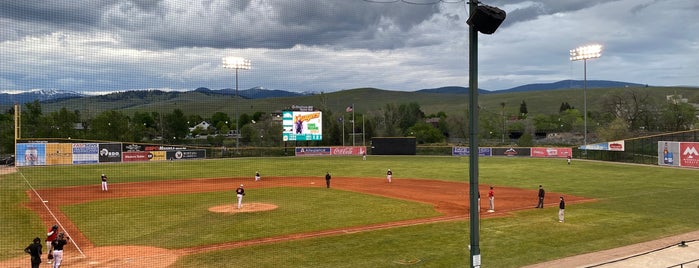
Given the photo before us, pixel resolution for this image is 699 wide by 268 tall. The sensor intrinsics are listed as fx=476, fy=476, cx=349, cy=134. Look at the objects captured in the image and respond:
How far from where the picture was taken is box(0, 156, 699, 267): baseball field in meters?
15.8

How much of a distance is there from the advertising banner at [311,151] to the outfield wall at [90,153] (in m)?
13.8

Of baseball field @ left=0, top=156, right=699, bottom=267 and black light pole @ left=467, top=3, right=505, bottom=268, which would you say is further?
baseball field @ left=0, top=156, right=699, bottom=267

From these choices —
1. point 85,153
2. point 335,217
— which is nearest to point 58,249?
point 335,217

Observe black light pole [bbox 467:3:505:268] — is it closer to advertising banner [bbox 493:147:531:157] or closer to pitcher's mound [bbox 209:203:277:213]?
pitcher's mound [bbox 209:203:277:213]

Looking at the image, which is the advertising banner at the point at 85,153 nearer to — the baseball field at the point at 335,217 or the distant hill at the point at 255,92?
the baseball field at the point at 335,217

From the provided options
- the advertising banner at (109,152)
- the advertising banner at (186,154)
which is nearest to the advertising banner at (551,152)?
the advertising banner at (186,154)

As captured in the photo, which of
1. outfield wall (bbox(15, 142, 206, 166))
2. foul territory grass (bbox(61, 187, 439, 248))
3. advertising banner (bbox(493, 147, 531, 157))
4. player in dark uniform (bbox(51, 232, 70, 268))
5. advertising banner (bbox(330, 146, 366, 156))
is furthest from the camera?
advertising banner (bbox(330, 146, 366, 156))

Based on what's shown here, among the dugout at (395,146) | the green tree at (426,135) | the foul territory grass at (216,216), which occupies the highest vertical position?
the green tree at (426,135)

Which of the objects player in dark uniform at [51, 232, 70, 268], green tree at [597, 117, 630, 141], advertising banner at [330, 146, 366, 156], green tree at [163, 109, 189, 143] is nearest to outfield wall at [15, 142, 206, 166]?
green tree at [163, 109, 189, 143]

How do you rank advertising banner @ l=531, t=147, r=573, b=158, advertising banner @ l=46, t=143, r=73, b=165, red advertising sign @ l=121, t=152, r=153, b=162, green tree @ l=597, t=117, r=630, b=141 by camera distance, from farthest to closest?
green tree @ l=597, t=117, r=630, b=141 < advertising banner @ l=531, t=147, r=573, b=158 < red advertising sign @ l=121, t=152, r=153, b=162 < advertising banner @ l=46, t=143, r=73, b=165

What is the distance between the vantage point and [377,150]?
65312 millimetres

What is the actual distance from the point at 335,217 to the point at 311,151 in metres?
43.7

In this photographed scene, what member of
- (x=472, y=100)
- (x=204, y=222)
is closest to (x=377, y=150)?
(x=204, y=222)

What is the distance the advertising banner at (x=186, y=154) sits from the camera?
183 feet
